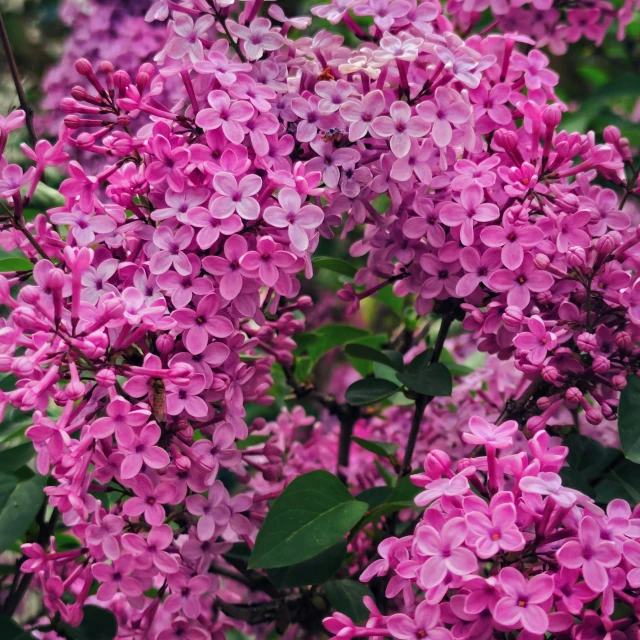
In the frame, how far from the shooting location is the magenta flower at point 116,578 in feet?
2.80

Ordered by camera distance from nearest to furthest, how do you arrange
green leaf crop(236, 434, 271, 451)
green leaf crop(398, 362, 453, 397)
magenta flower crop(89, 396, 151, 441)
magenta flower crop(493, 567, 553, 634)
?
magenta flower crop(493, 567, 553, 634)
magenta flower crop(89, 396, 151, 441)
green leaf crop(398, 362, 453, 397)
green leaf crop(236, 434, 271, 451)

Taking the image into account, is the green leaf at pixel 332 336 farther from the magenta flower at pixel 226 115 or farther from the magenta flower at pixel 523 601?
the magenta flower at pixel 523 601

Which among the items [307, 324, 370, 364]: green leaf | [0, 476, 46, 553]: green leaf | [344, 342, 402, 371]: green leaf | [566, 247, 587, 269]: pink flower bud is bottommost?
[307, 324, 370, 364]: green leaf

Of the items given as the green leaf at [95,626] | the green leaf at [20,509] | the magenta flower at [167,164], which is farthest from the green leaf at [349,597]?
the magenta flower at [167,164]

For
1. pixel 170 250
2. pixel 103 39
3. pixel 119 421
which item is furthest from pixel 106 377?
pixel 103 39

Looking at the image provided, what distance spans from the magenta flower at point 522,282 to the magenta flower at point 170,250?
321 millimetres

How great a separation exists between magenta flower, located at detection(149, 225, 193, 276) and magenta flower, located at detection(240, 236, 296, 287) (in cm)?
6

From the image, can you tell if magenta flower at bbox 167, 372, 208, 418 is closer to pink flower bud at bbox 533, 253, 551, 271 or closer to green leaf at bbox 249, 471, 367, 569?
green leaf at bbox 249, 471, 367, 569

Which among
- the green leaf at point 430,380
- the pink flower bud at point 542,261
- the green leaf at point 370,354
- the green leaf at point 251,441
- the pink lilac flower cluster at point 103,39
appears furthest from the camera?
the pink lilac flower cluster at point 103,39

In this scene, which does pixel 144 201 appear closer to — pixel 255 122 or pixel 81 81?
pixel 255 122

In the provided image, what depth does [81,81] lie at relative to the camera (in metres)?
1.67

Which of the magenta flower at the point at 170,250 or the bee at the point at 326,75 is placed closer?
the magenta flower at the point at 170,250

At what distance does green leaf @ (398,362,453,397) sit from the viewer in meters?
0.98

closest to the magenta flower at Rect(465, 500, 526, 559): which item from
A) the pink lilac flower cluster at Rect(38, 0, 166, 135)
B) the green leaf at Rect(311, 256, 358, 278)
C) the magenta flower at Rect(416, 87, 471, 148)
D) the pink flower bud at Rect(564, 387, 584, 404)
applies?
the pink flower bud at Rect(564, 387, 584, 404)
